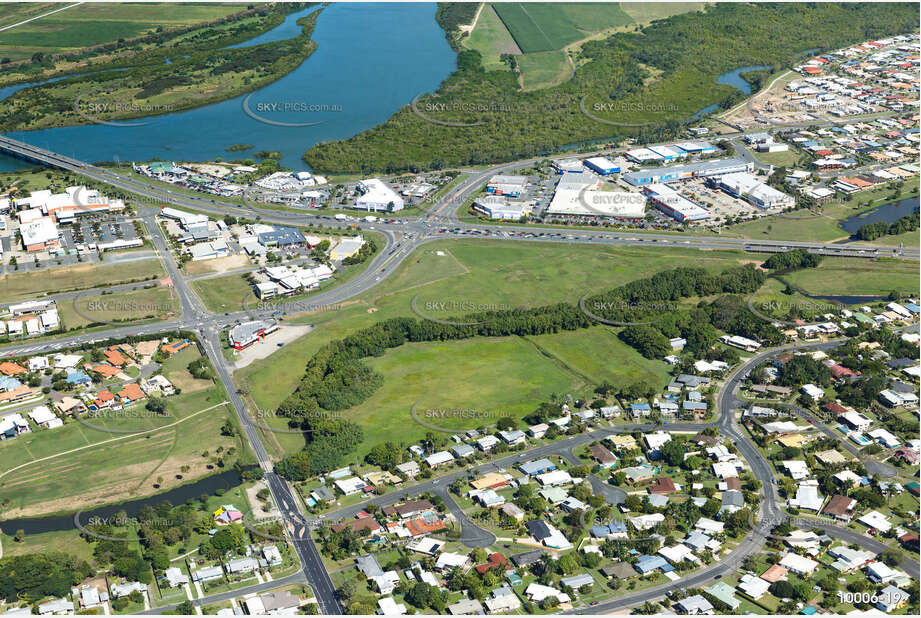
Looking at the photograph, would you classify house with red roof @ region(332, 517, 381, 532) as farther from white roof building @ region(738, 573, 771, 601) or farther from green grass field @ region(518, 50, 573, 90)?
green grass field @ region(518, 50, 573, 90)

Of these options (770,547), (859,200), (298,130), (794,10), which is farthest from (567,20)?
(770,547)

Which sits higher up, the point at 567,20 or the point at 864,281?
the point at 567,20

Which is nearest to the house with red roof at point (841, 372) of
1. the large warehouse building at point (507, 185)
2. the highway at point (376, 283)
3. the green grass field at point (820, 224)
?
the highway at point (376, 283)

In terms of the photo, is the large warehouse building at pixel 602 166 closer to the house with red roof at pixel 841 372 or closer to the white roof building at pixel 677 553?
the house with red roof at pixel 841 372

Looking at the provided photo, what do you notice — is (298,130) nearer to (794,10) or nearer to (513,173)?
(513,173)

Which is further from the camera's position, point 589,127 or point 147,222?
point 589,127

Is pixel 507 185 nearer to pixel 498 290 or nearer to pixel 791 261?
pixel 498 290

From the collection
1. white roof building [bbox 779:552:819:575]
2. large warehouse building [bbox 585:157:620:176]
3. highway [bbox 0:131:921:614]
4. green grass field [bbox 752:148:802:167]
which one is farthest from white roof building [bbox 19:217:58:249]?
green grass field [bbox 752:148:802:167]

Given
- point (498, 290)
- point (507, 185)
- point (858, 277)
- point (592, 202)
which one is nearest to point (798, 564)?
point (498, 290)
